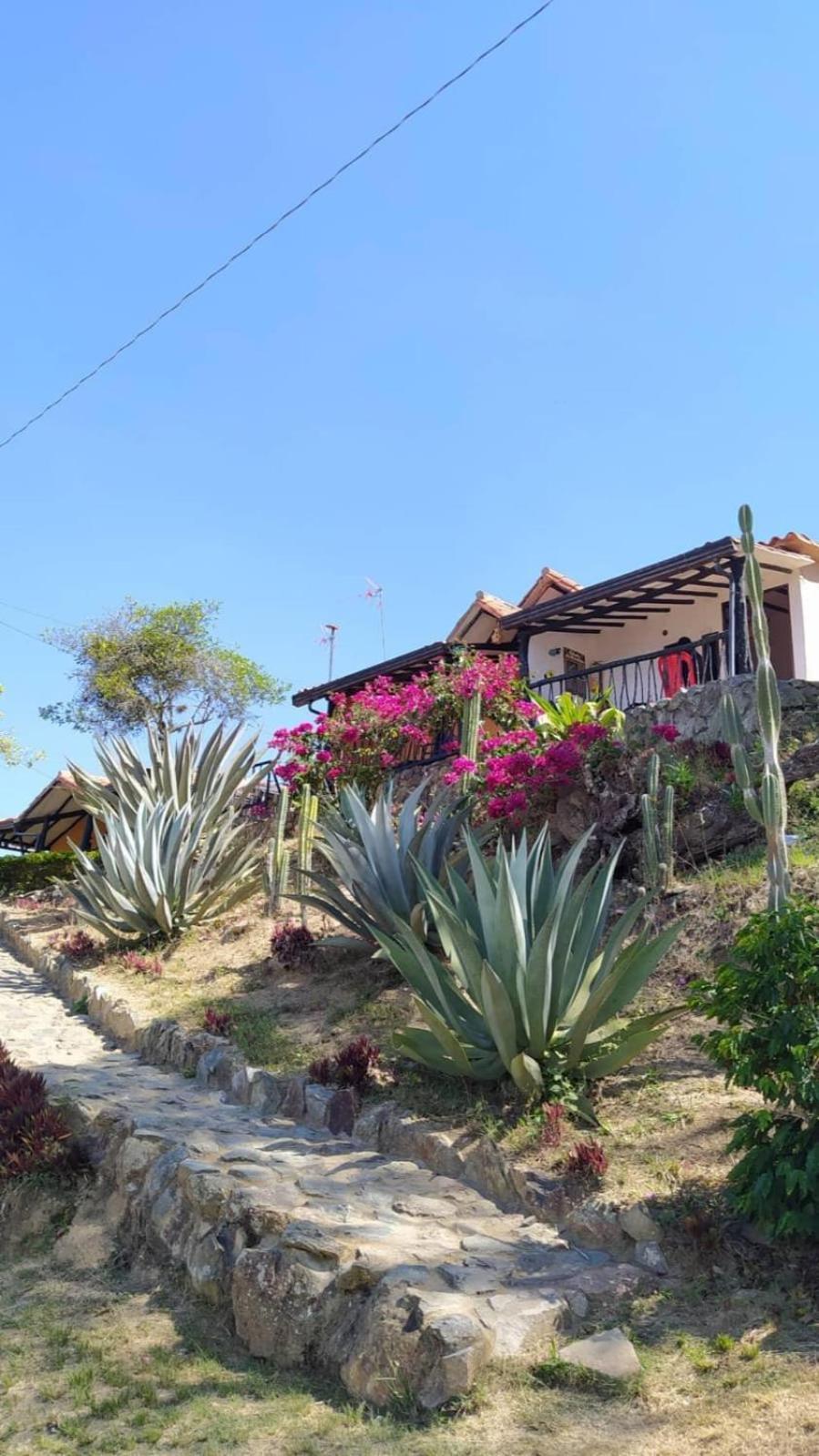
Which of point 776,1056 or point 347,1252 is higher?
point 776,1056

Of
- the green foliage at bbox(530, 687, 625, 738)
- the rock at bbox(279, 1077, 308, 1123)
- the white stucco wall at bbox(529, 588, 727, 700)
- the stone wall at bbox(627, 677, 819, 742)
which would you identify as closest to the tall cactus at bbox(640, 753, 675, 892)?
the green foliage at bbox(530, 687, 625, 738)

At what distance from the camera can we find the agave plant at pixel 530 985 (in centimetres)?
579


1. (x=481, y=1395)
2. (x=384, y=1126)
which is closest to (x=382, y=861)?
(x=384, y=1126)

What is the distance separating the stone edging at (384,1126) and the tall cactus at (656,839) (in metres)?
3.03

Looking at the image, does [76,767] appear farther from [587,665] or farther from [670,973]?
[670,973]

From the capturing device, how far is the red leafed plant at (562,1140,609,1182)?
16.9 ft

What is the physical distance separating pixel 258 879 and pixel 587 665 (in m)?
7.54

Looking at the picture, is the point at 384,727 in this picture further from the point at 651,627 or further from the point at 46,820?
the point at 46,820

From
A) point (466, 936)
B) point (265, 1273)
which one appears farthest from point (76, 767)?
point (265, 1273)

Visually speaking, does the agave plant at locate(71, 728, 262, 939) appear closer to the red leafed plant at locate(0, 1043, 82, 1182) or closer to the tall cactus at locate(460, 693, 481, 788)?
the tall cactus at locate(460, 693, 481, 788)

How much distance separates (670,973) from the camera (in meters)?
7.42

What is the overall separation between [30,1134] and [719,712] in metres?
7.13

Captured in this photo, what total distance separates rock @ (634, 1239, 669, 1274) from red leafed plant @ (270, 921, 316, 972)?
514cm

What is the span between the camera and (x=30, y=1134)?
6.52 m
